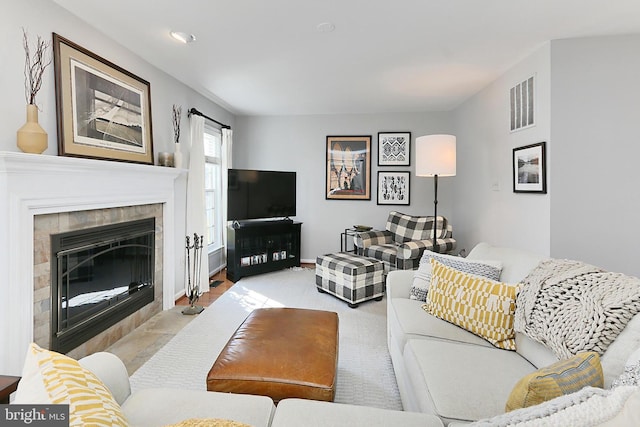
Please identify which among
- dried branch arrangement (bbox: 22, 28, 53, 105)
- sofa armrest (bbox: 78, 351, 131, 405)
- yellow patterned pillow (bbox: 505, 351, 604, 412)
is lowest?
sofa armrest (bbox: 78, 351, 131, 405)

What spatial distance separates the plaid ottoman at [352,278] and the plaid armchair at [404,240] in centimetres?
44

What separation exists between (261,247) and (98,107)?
2744 mm

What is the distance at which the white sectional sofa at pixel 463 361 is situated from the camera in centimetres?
116

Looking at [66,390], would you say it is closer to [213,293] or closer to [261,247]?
[213,293]

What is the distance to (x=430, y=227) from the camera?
176 inches

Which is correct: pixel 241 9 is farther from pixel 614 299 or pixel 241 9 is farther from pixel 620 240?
pixel 620 240

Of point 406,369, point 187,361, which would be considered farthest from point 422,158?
point 187,361

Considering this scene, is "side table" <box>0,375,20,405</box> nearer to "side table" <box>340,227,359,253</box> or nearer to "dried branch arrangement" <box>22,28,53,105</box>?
"dried branch arrangement" <box>22,28,53,105</box>

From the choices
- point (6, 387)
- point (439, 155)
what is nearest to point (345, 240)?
point (439, 155)

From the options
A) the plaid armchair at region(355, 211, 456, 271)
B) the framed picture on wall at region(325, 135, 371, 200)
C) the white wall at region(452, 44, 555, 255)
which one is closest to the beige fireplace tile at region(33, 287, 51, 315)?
the plaid armchair at region(355, 211, 456, 271)

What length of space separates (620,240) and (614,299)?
2.11 metres

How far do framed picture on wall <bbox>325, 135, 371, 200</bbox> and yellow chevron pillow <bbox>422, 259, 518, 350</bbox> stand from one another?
3400 mm

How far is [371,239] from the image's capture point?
4566mm

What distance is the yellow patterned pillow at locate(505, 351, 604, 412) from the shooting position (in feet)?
2.86
